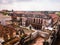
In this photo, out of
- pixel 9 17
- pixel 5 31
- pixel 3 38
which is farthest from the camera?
pixel 9 17

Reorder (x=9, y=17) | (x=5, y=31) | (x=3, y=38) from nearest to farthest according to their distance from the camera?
1. (x=3, y=38)
2. (x=5, y=31)
3. (x=9, y=17)

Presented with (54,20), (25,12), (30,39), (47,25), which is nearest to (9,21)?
(25,12)

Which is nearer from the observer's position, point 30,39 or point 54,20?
point 30,39

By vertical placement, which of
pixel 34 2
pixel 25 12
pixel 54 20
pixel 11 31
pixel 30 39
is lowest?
pixel 30 39

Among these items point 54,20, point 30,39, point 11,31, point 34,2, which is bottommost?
point 30,39

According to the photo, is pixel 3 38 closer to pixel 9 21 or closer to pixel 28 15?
pixel 9 21

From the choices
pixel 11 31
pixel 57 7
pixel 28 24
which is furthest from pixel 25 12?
pixel 57 7

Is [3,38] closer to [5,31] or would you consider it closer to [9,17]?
[5,31]

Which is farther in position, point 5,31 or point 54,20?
point 54,20

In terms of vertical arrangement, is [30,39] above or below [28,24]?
below
